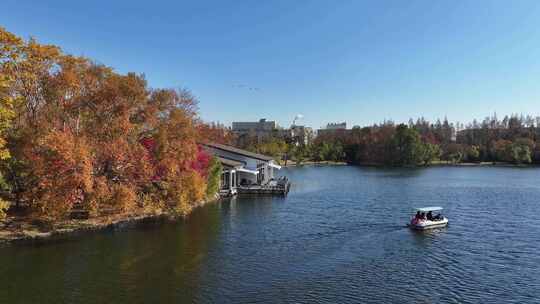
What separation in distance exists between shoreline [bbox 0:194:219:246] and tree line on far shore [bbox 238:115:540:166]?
269 ft

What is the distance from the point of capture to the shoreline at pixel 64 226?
85.9ft

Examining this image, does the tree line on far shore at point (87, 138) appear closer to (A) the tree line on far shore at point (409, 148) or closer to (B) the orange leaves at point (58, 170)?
(B) the orange leaves at point (58, 170)

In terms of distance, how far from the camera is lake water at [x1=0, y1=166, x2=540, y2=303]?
59.0 feet

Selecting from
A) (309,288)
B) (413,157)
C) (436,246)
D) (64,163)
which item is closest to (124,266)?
(64,163)

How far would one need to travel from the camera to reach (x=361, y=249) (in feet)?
82.3

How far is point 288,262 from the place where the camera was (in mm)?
22297

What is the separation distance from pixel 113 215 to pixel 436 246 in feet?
79.6

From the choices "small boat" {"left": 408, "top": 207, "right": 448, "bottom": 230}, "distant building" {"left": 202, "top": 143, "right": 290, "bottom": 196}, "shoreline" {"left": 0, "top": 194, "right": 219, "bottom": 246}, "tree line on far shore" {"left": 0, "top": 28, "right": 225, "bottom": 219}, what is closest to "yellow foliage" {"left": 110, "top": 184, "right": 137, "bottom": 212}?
"tree line on far shore" {"left": 0, "top": 28, "right": 225, "bottom": 219}

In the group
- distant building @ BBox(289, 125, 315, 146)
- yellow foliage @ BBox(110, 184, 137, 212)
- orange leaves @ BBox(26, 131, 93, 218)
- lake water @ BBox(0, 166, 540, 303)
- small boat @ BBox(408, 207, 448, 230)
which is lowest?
lake water @ BBox(0, 166, 540, 303)

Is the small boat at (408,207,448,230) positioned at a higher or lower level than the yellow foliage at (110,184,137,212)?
lower

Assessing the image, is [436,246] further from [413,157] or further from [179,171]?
[413,157]

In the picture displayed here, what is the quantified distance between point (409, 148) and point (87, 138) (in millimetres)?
101623

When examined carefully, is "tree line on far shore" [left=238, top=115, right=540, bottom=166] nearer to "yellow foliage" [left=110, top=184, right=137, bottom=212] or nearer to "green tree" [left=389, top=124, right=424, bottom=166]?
"green tree" [left=389, top=124, right=424, bottom=166]

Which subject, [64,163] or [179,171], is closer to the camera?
[64,163]
